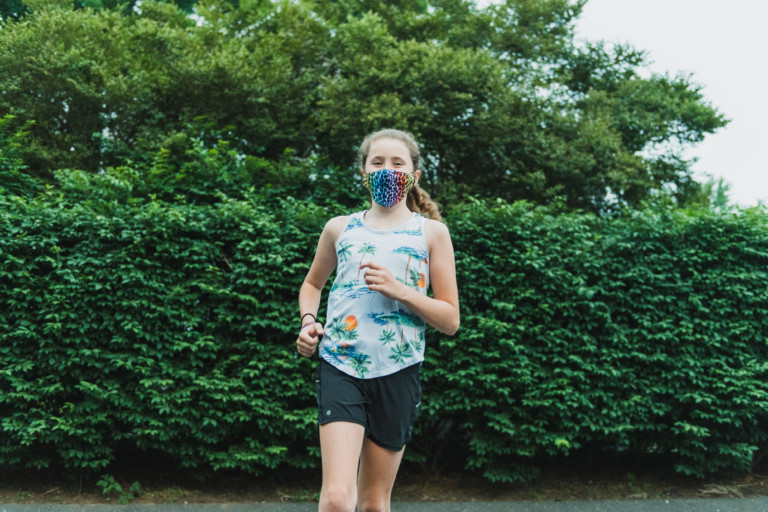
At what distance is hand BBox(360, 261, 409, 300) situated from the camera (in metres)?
2.20

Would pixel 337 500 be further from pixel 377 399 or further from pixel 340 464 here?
pixel 377 399

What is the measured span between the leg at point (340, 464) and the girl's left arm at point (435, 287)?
481mm

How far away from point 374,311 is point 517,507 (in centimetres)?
309

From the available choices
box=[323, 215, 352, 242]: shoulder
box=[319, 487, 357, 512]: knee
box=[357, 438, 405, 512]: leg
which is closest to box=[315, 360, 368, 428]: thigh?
box=[357, 438, 405, 512]: leg

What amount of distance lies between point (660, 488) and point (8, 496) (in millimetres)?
5047

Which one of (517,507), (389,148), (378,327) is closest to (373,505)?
(378,327)

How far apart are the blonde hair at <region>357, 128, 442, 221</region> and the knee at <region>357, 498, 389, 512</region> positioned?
1.25 meters

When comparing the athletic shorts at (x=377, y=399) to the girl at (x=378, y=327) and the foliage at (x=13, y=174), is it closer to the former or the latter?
the girl at (x=378, y=327)

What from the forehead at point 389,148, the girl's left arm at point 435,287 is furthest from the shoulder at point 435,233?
the forehead at point 389,148

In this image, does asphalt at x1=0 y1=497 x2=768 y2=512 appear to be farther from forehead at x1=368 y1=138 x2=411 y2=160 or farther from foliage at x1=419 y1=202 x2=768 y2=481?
forehead at x1=368 y1=138 x2=411 y2=160

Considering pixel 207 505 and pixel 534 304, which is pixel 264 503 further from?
pixel 534 304

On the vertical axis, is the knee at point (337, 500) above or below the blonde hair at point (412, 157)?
below

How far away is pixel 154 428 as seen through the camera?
183 inches

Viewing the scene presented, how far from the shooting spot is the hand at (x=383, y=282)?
86.4 inches
